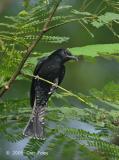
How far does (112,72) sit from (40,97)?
103 inches

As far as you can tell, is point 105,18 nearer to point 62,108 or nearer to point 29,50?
point 29,50

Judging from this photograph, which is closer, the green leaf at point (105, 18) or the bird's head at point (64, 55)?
the green leaf at point (105, 18)

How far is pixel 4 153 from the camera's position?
3.11 meters

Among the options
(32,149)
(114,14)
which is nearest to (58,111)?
(32,149)

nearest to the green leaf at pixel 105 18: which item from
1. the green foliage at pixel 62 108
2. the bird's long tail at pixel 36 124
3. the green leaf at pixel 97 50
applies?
the green foliage at pixel 62 108

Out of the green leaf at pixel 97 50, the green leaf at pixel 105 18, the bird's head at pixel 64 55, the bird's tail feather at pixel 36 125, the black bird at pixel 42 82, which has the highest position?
the green leaf at pixel 105 18

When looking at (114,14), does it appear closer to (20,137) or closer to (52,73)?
(52,73)

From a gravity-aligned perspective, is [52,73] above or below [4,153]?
above

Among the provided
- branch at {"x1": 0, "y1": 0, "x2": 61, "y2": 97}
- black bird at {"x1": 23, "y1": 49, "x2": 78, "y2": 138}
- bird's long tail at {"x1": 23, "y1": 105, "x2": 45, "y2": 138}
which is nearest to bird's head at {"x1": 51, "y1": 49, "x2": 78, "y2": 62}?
black bird at {"x1": 23, "y1": 49, "x2": 78, "y2": 138}

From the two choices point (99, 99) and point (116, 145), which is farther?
point (99, 99)

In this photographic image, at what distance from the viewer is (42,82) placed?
2973mm

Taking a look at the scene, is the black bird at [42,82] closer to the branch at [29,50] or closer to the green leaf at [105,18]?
the green leaf at [105,18]

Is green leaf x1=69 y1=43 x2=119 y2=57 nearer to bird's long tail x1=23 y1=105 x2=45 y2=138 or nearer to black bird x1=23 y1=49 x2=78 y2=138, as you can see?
black bird x1=23 y1=49 x2=78 y2=138

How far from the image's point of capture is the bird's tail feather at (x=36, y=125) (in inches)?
111
